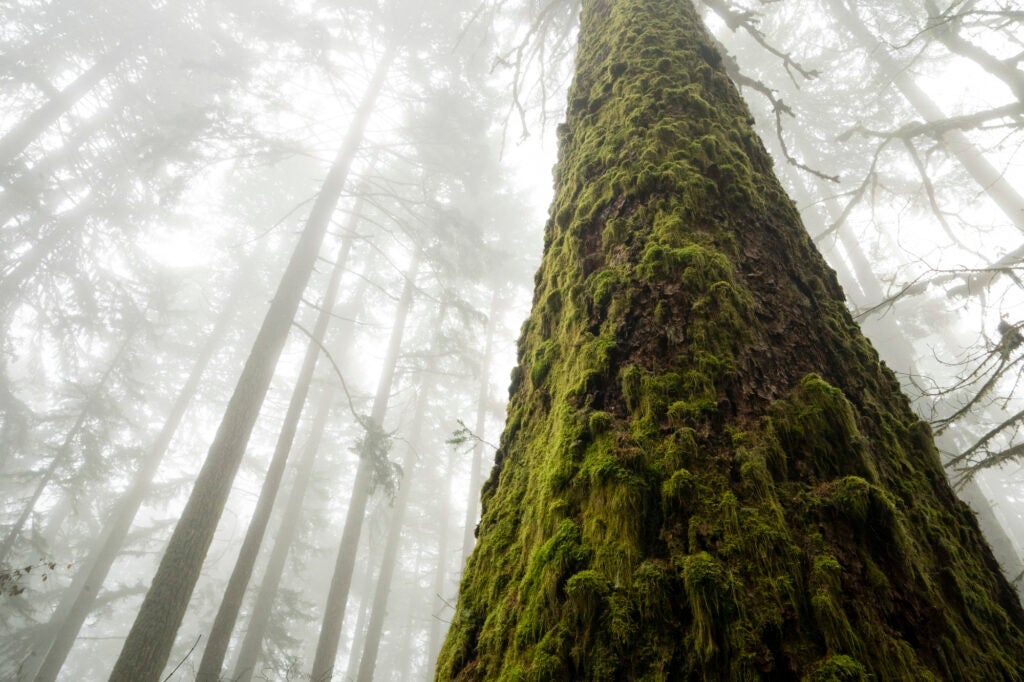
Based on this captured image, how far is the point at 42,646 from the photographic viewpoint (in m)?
13.6

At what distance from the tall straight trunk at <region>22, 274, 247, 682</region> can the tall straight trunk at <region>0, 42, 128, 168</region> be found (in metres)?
7.66

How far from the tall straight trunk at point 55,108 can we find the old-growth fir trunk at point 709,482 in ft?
53.6

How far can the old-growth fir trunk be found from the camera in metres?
0.75

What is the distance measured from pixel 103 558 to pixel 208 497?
11.0m

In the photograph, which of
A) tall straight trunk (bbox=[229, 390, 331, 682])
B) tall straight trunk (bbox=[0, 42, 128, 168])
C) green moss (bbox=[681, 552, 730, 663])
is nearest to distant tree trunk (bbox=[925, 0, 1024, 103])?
green moss (bbox=[681, 552, 730, 663])

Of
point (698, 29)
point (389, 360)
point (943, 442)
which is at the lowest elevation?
point (698, 29)

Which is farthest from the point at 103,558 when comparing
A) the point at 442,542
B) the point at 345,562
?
the point at 442,542

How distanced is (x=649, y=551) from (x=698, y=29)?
2681mm

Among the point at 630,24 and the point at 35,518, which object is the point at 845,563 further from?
the point at 35,518

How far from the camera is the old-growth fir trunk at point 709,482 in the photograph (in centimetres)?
75

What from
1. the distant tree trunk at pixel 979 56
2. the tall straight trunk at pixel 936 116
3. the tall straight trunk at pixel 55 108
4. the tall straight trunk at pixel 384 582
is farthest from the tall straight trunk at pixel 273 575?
the tall straight trunk at pixel 936 116

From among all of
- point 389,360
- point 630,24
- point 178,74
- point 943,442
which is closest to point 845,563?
point 630,24

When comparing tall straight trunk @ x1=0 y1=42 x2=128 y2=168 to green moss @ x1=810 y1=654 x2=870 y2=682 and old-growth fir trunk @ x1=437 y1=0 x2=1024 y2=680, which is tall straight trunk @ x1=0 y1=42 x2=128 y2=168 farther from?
green moss @ x1=810 y1=654 x2=870 y2=682

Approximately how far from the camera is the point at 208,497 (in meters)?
6.48
